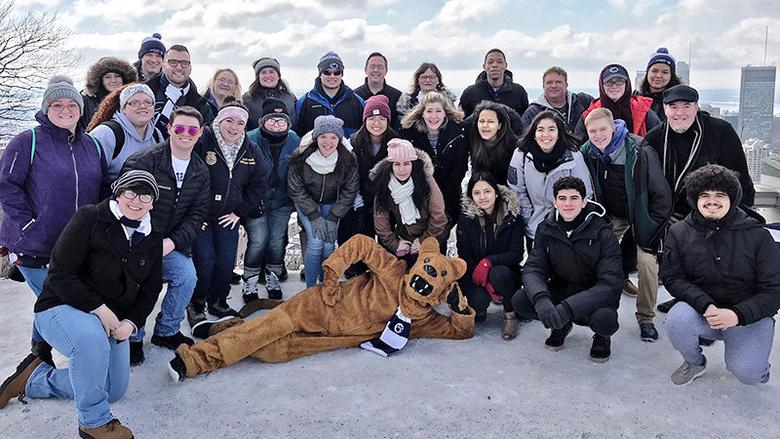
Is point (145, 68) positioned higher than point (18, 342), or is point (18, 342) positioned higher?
point (145, 68)

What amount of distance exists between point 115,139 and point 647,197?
4.14 m

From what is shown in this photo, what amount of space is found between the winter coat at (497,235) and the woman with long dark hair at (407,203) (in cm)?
29

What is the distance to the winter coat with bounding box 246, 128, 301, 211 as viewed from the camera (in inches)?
209

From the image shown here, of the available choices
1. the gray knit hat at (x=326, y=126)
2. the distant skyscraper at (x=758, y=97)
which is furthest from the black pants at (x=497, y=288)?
the distant skyscraper at (x=758, y=97)

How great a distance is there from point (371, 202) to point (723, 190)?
2.99 meters

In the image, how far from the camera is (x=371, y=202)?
5.58m

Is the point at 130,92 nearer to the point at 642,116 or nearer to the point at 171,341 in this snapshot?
the point at 171,341

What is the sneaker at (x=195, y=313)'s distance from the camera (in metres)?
4.86

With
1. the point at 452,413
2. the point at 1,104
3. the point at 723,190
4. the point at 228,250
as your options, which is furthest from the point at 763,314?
the point at 1,104

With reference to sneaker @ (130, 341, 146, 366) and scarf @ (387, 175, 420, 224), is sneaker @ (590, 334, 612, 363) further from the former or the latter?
sneaker @ (130, 341, 146, 366)

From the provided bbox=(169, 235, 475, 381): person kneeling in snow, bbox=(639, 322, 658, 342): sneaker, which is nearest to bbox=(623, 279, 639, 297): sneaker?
bbox=(639, 322, 658, 342): sneaker

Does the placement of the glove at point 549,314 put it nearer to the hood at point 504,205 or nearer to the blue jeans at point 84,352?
the hood at point 504,205

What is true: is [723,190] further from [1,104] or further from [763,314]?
[1,104]

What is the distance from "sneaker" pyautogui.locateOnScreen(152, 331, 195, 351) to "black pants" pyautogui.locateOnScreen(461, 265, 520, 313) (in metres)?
2.28
